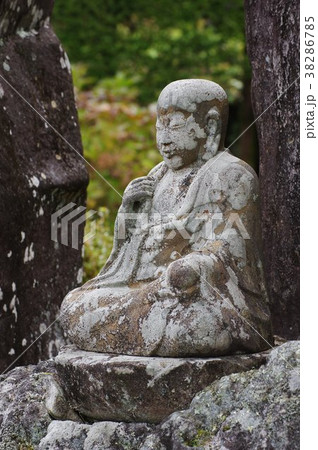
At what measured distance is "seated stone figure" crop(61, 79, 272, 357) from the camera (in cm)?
536

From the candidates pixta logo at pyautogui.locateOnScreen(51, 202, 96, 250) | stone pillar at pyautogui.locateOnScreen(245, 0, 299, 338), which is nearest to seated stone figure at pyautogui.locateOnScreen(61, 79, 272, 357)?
stone pillar at pyautogui.locateOnScreen(245, 0, 299, 338)

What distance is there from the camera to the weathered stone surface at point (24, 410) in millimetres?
5707

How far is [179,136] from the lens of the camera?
5801 mm

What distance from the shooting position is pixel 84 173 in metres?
7.98

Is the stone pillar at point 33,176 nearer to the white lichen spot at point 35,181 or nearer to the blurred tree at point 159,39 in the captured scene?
the white lichen spot at point 35,181

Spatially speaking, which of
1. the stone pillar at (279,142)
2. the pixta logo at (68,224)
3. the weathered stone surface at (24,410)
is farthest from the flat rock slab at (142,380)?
the pixta logo at (68,224)

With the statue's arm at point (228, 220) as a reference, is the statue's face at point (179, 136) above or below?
above

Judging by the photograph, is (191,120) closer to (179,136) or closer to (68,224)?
(179,136)

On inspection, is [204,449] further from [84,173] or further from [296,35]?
[84,173]

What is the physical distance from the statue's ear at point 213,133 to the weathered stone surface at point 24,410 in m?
1.31

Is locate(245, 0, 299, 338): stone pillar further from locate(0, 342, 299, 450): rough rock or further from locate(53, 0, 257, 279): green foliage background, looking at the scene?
locate(53, 0, 257, 279): green foliage background

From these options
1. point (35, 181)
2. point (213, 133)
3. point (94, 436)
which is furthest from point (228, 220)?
point (35, 181)

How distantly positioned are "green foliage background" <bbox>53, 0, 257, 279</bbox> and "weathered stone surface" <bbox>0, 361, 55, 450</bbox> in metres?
7.39
